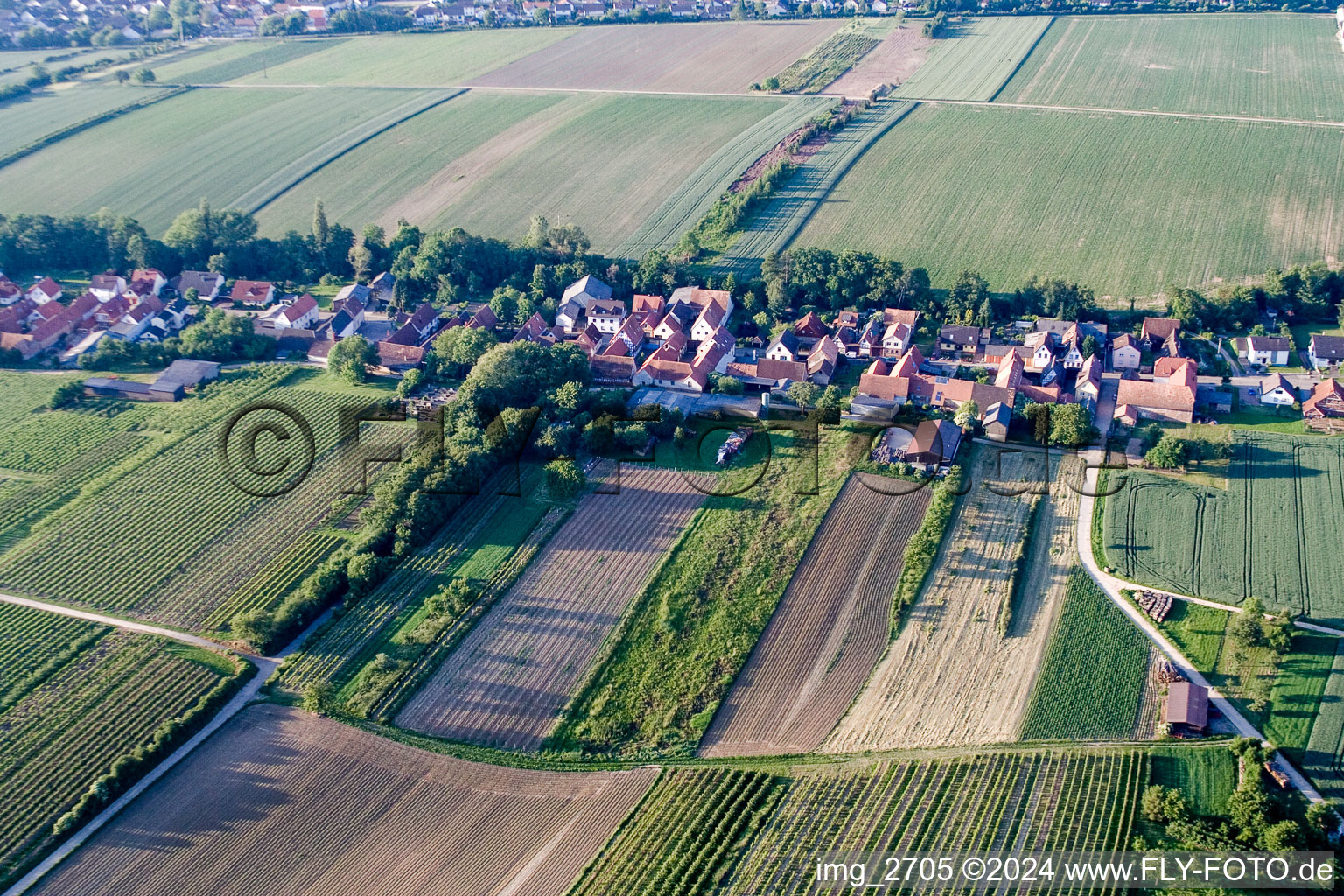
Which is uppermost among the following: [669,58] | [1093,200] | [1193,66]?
[669,58]

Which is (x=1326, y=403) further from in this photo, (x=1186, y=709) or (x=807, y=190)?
(x=807, y=190)

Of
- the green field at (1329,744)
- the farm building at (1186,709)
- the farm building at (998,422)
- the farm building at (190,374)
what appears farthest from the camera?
the farm building at (190,374)

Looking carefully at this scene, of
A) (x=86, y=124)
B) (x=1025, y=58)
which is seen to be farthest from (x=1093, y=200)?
(x=86, y=124)

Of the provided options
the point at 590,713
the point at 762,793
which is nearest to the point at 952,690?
the point at 762,793

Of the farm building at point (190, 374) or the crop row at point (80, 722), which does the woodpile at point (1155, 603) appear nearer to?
the crop row at point (80, 722)

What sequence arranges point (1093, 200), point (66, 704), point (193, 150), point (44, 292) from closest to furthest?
point (66, 704) < point (44, 292) < point (1093, 200) < point (193, 150)

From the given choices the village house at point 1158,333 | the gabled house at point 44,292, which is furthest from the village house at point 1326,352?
the gabled house at point 44,292

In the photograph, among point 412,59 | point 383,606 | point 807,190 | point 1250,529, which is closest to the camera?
point 383,606
